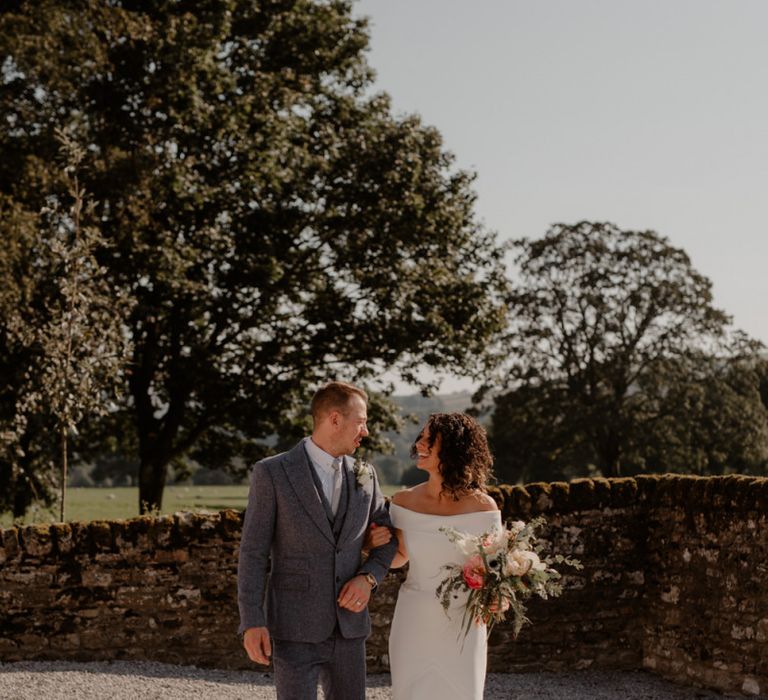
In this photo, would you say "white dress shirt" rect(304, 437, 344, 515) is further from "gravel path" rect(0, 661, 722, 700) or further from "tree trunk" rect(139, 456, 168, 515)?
"tree trunk" rect(139, 456, 168, 515)

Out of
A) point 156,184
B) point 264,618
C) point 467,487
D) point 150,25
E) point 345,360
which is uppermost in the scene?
point 150,25

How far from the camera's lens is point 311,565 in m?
4.68

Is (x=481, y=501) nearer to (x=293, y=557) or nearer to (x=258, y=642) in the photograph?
(x=293, y=557)

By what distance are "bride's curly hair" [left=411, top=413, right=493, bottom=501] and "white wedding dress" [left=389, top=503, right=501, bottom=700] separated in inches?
6.7

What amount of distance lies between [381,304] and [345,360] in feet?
4.69

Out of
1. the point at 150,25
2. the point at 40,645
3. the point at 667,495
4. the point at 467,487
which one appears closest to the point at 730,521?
the point at 667,495

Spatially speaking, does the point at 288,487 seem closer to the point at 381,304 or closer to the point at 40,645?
the point at 40,645

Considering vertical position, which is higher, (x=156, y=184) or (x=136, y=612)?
(x=156, y=184)

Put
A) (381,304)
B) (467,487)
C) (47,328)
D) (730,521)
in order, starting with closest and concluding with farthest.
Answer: (467,487) → (730,521) → (47,328) → (381,304)

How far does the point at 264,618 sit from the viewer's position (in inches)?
180

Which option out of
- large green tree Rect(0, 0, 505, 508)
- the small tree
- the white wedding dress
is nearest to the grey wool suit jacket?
the white wedding dress

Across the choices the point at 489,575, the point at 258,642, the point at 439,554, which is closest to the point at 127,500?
the point at 439,554

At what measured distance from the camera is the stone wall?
352 inches

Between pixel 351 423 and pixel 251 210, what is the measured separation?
15.4 m
